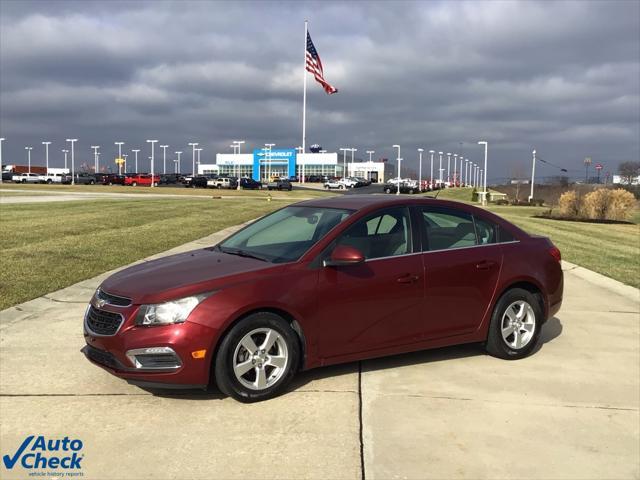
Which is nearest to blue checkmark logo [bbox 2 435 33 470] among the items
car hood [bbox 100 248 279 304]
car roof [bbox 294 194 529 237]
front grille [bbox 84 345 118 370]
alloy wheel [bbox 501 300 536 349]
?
front grille [bbox 84 345 118 370]

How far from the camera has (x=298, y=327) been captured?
176 inches

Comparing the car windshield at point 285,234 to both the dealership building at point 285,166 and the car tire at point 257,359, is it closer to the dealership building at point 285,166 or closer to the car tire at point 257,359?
the car tire at point 257,359

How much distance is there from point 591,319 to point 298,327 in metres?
4.52

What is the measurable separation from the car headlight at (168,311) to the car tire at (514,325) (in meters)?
2.83

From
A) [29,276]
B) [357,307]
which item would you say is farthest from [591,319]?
[29,276]

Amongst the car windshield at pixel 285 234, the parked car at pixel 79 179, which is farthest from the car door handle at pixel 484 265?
the parked car at pixel 79 179

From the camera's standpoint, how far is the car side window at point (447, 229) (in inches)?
208

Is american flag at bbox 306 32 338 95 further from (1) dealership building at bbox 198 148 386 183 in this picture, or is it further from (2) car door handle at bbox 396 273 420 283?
(1) dealership building at bbox 198 148 386 183

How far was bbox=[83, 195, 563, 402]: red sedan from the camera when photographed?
4145 millimetres

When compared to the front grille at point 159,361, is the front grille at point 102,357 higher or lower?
lower

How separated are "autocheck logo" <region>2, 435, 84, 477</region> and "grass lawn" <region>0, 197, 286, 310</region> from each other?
143 inches

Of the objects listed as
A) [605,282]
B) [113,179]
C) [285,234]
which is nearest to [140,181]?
[113,179]

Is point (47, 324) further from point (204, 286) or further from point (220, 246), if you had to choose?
point (204, 286)

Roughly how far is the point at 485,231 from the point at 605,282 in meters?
5.24
